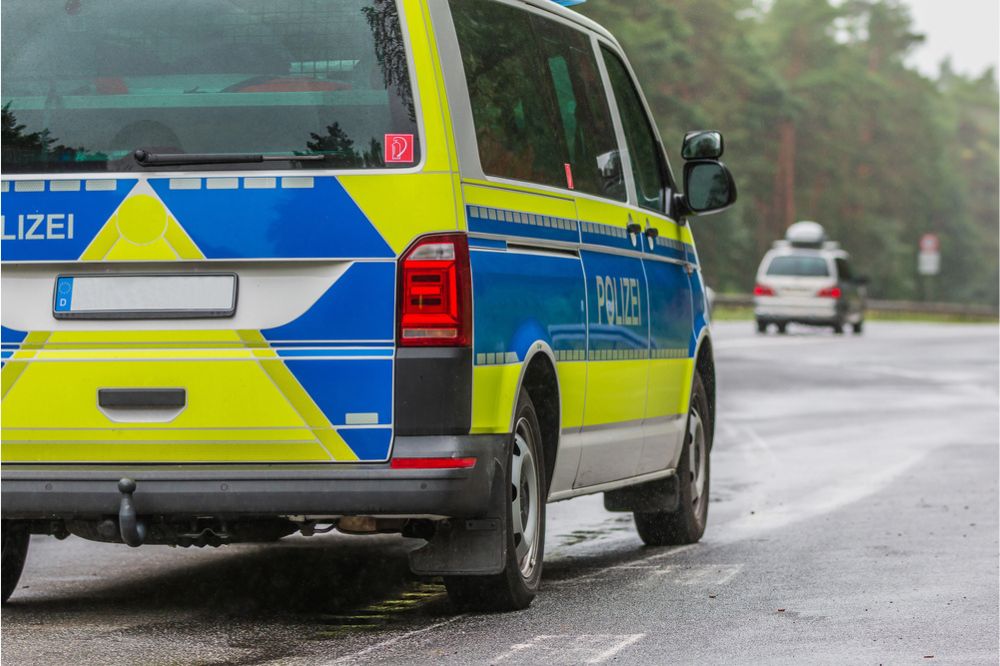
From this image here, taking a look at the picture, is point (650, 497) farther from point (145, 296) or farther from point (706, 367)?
point (145, 296)

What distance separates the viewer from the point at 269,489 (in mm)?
6672

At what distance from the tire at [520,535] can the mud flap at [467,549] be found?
9cm

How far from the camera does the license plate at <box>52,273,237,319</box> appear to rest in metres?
6.67

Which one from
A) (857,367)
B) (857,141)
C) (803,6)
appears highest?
(803,6)

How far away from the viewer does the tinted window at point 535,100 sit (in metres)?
7.26

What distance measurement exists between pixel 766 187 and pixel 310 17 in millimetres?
96141

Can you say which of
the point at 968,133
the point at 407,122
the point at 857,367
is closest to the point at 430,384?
the point at 407,122

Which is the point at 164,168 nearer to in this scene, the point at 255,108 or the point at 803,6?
the point at 255,108

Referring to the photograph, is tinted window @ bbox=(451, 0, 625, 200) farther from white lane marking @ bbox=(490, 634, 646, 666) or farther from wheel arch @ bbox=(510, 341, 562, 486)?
white lane marking @ bbox=(490, 634, 646, 666)

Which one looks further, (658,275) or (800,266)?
(800,266)

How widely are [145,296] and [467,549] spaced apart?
4.65 ft

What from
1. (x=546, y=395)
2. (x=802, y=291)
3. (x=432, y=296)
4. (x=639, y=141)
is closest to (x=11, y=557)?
(x=546, y=395)

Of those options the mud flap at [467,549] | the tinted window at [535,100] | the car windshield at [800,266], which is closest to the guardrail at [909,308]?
the car windshield at [800,266]

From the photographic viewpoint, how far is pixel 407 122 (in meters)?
6.73
